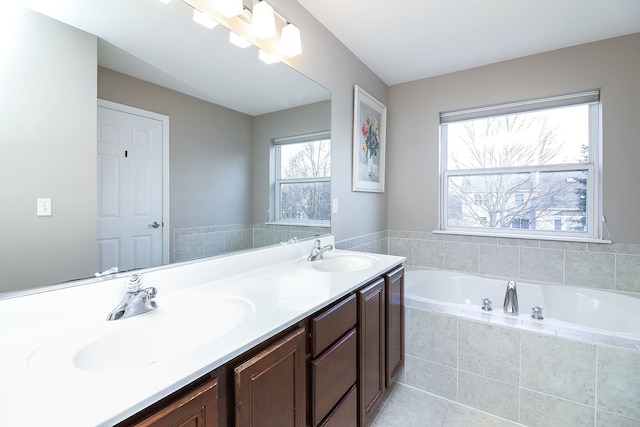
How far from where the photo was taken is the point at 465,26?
2029 mm

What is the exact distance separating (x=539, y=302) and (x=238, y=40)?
2.84 metres

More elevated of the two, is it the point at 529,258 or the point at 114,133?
the point at 114,133

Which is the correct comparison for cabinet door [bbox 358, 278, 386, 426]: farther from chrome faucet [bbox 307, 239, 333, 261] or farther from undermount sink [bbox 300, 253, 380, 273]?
chrome faucet [bbox 307, 239, 333, 261]

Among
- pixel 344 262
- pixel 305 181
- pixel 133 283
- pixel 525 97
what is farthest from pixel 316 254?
pixel 525 97

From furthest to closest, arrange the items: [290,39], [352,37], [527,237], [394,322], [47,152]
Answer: [527,237] < [352,37] < [394,322] < [290,39] < [47,152]

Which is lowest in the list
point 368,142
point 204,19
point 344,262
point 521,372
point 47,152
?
point 521,372

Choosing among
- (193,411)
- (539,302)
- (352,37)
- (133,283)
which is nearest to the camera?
(193,411)

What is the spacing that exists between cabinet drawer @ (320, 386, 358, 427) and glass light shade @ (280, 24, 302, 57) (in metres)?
1.77

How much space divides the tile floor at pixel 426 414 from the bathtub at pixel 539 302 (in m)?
0.57

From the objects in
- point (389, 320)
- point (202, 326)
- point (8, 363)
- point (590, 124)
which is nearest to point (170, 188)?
point (202, 326)

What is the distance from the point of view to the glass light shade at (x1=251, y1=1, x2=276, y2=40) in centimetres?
142

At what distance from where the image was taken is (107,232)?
0.98m

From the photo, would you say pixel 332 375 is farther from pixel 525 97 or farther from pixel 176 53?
pixel 525 97

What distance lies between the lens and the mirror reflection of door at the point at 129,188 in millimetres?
960
